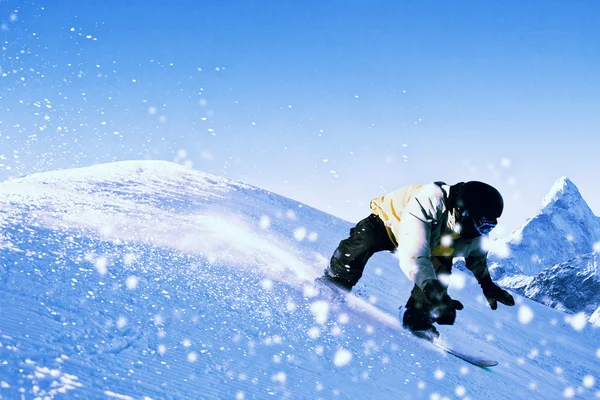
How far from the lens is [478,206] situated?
2.89 metres

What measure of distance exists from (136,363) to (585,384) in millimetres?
4295

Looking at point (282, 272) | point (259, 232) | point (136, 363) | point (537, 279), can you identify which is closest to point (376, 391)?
point (136, 363)

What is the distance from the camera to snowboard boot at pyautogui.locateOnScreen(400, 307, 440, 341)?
11.2 feet

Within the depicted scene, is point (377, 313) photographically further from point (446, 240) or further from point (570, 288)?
point (570, 288)

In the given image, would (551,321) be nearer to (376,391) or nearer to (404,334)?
(404,334)

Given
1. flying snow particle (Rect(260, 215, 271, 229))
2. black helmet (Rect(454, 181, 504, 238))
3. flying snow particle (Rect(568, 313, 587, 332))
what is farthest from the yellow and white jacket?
flying snow particle (Rect(568, 313, 587, 332))

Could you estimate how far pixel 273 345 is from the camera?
2133mm

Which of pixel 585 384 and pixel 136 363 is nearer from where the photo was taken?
pixel 136 363

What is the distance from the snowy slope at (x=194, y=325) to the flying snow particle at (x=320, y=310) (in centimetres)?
1

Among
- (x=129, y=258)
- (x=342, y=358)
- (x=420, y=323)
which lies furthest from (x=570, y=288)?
(x=129, y=258)

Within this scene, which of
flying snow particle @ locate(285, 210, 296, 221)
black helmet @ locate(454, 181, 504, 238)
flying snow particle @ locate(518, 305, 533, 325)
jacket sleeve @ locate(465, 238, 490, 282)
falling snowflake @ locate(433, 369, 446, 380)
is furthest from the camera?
flying snow particle @ locate(285, 210, 296, 221)

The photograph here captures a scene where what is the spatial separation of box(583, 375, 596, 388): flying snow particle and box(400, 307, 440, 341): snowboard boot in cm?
184

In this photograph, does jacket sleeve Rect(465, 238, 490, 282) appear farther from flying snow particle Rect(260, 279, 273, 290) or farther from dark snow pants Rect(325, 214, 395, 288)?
flying snow particle Rect(260, 279, 273, 290)

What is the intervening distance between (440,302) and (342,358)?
0.75 meters
